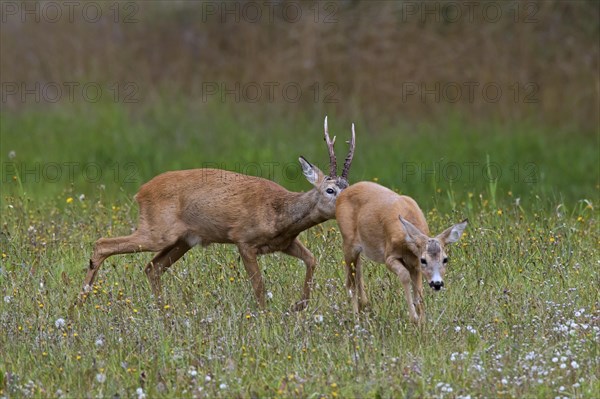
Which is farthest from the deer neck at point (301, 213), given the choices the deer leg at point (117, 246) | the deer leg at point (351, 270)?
the deer leg at point (117, 246)

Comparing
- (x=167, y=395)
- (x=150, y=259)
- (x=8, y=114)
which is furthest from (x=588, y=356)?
(x=8, y=114)

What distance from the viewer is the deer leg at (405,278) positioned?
25.9 ft

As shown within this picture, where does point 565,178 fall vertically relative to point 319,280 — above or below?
below

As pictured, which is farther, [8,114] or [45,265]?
[8,114]

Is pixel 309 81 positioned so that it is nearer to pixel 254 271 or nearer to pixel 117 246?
pixel 117 246

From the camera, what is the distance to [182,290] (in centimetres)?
856

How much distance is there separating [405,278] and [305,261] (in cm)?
142

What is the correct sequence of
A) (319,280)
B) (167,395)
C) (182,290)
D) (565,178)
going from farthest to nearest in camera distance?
(565,178), (319,280), (182,290), (167,395)

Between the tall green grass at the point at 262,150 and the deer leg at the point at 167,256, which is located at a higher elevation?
the deer leg at the point at 167,256

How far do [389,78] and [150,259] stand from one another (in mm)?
8391

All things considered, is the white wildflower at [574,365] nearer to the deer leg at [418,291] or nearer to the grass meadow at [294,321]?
the grass meadow at [294,321]

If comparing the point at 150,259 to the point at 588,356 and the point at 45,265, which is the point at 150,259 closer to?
the point at 45,265

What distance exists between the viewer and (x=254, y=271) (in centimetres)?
920

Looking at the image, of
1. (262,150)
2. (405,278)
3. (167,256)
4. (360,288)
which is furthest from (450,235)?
(262,150)
